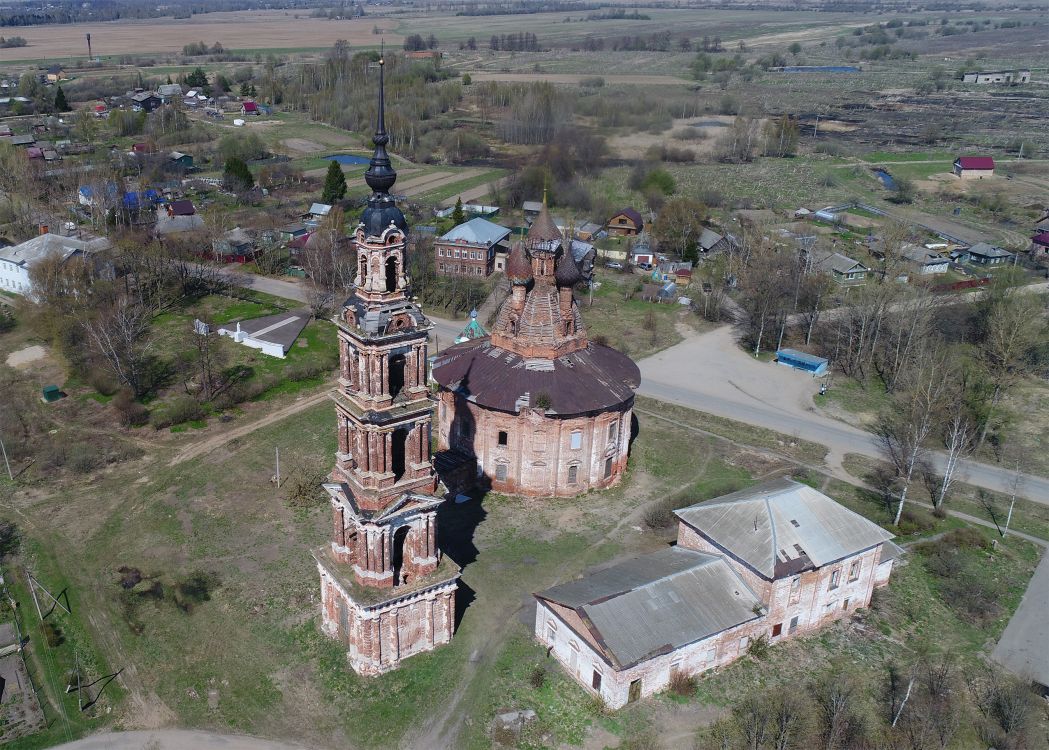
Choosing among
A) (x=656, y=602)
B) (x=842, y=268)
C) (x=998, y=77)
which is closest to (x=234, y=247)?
(x=842, y=268)

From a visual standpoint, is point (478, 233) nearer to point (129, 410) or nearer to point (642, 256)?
point (642, 256)

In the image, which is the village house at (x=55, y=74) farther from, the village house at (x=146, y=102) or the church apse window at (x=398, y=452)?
the church apse window at (x=398, y=452)

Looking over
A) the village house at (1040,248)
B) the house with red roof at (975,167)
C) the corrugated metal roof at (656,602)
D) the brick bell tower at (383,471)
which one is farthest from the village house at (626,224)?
the brick bell tower at (383,471)

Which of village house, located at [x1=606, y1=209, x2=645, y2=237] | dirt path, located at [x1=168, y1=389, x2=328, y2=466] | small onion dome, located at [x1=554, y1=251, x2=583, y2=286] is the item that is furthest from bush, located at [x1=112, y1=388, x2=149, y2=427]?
village house, located at [x1=606, y1=209, x2=645, y2=237]

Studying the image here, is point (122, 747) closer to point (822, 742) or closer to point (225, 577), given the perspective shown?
point (225, 577)

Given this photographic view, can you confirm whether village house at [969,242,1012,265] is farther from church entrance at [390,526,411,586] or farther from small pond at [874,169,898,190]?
church entrance at [390,526,411,586]
